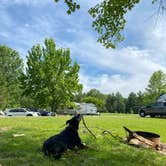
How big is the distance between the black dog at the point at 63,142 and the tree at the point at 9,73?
154 ft

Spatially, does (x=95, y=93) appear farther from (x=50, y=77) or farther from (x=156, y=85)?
(x=50, y=77)

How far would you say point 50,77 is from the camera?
4312 cm

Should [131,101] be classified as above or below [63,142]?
above

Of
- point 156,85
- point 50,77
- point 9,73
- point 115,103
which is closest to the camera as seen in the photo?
point 50,77

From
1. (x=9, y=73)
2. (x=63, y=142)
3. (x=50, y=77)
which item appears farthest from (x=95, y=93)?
(x=63, y=142)

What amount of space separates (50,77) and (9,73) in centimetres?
1416

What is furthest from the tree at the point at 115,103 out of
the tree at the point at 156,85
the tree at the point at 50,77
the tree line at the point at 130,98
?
the tree at the point at 50,77

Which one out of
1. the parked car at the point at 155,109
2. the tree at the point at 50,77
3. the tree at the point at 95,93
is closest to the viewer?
the parked car at the point at 155,109

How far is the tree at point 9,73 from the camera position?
52.6m

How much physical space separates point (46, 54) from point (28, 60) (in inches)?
128

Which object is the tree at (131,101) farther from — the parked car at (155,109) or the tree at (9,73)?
the parked car at (155,109)

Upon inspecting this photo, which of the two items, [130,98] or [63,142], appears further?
[130,98]

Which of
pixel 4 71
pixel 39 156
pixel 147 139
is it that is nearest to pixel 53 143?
pixel 39 156

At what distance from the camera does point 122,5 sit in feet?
27.1
